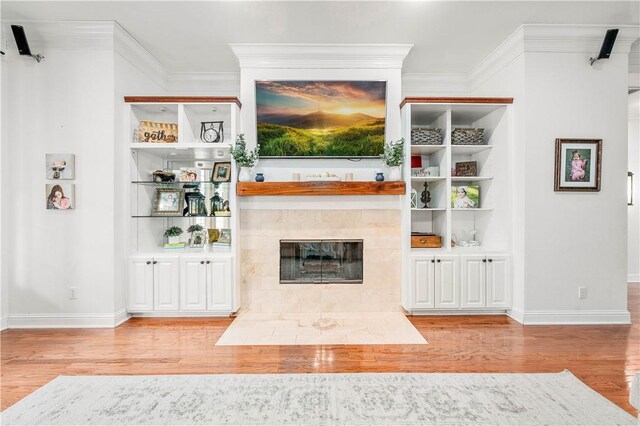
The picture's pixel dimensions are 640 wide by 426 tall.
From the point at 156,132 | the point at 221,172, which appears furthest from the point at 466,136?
the point at 156,132

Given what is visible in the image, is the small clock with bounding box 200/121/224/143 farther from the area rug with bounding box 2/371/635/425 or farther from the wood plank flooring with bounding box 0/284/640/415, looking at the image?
the area rug with bounding box 2/371/635/425

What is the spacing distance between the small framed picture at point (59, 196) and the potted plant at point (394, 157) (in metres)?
3.45

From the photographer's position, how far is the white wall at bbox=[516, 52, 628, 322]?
3672 millimetres

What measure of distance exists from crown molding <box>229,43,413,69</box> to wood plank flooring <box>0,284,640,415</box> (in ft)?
10.2

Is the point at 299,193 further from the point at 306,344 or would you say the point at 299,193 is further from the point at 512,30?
the point at 512,30

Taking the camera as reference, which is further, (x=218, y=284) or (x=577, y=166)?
(x=218, y=284)

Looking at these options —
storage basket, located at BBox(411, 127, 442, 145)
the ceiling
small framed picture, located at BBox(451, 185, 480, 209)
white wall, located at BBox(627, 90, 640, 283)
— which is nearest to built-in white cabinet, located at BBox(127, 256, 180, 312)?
the ceiling

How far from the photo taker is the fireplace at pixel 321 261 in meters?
4.18

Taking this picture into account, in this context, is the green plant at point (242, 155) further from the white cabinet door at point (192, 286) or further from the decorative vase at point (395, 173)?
the decorative vase at point (395, 173)

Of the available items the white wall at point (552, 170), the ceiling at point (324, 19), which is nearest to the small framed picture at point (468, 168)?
the white wall at point (552, 170)

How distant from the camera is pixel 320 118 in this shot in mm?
4070

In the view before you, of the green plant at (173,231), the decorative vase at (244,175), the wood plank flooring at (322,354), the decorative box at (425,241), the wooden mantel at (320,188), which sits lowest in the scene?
the wood plank flooring at (322,354)

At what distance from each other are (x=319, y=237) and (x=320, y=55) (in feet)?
7.26

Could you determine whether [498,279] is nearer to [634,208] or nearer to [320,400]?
[320,400]
